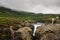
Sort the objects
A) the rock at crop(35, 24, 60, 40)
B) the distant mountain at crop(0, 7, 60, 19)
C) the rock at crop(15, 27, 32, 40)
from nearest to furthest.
Answer: the rock at crop(35, 24, 60, 40) → the rock at crop(15, 27, 32, 40) → the distant mountain at crop(0, 7, 60, 19)

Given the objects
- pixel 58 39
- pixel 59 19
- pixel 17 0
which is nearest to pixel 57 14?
pixel 59 19

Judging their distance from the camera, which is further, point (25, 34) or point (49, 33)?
point (25, 34)

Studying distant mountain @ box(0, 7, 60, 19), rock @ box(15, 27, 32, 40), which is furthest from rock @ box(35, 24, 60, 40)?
distant mountain @ box(0, 7, 60, 19)

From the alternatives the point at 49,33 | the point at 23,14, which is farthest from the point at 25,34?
the point at 23,14

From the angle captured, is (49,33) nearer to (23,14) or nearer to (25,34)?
(25,34)

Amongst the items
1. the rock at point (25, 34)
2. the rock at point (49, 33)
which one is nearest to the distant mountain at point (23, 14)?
the rock at point (25, 34)

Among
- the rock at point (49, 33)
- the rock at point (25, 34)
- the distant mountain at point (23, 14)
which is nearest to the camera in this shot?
the rock at point (49, 33)

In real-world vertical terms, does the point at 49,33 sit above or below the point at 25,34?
above

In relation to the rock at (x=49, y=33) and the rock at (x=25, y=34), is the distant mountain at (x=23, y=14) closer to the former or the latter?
the rock at (x=25, y=34)

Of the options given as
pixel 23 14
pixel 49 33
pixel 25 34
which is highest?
pixel 49 33

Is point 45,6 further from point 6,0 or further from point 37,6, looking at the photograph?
point 6,0

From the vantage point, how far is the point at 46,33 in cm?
1647

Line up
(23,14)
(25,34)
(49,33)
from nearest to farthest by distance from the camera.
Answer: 1. (49,33)
2. (25,34)
3. (23,14)

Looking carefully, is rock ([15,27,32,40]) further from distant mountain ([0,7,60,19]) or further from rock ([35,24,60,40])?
distant mountain ([0,7,60,19])
